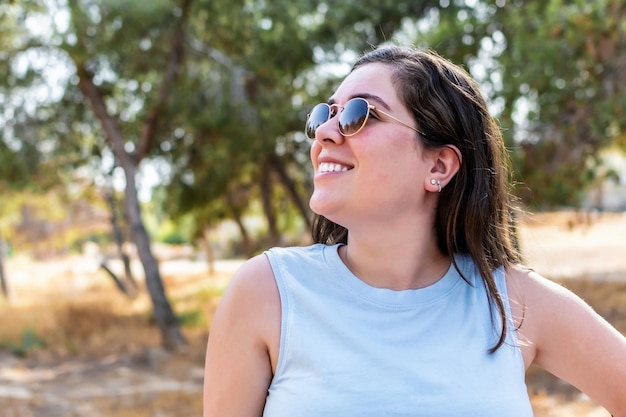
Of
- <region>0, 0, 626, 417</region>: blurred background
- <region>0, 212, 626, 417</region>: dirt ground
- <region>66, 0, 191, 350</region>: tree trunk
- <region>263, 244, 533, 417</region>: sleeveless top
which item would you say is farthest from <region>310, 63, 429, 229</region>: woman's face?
<region>66, 0, 191, 350</region>: tree trunk

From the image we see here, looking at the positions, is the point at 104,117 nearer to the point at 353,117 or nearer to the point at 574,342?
the point at 353,117

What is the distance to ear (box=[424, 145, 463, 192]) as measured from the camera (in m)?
1.52

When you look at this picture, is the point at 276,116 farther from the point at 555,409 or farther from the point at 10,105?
the point at 555,409

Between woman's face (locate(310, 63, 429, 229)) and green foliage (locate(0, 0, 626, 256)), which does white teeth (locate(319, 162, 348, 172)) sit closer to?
woman's face (locate(310, 63, 429, 229))

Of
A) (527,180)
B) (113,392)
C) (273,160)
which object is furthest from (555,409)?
(273,160)

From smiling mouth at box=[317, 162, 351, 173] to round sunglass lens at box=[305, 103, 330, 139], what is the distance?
12 centimetres

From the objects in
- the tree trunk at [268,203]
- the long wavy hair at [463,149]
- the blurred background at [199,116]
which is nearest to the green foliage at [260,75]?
the blurred background at [199,116]

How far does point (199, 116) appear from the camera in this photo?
9273mm

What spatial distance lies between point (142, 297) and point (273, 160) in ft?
16.5

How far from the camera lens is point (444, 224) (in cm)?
159

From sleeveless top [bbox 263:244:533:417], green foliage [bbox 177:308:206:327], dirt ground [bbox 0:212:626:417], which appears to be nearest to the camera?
sleeveless top [bbox 263:244:533:417]

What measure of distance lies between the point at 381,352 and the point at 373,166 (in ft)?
1.21

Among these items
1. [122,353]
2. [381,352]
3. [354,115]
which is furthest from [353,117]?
[122,353]

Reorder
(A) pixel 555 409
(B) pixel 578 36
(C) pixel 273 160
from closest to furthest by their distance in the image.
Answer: (A) pixel 555 409
(B) pixel 578 36
(C) pixel 273 160
